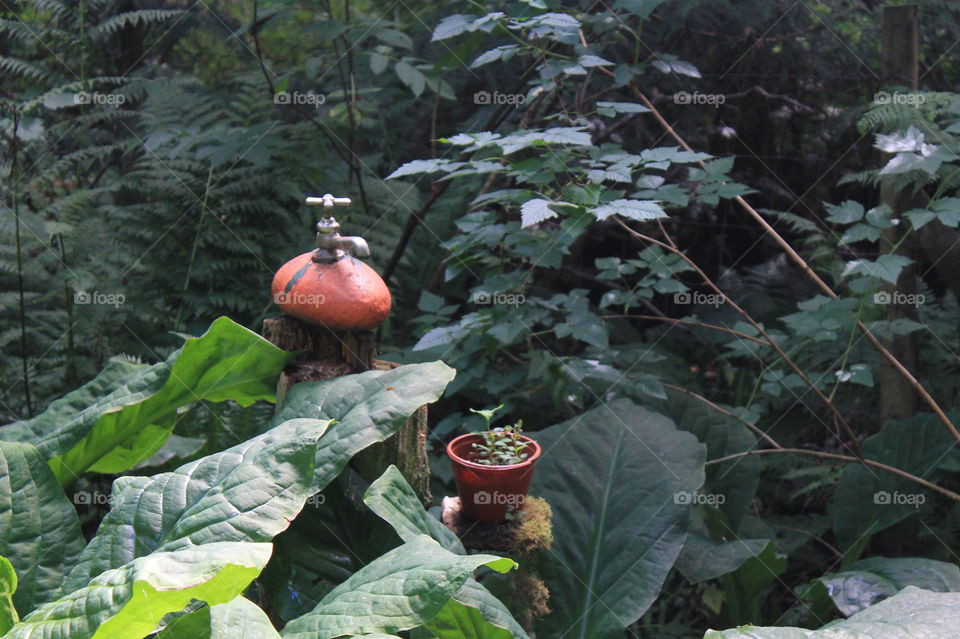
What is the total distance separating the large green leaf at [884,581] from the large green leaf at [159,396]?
5.33 feet

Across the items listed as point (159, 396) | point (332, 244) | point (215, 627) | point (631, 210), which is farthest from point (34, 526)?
point (631, 210)

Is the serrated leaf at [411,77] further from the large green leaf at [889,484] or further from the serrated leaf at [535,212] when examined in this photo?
the large green leaf at [889,484]

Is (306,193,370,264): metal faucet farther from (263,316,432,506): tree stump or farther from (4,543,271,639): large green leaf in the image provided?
(4,543,271,639): large green leaf

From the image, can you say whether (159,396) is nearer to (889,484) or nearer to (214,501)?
(214,501)

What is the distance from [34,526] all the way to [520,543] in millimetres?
1135

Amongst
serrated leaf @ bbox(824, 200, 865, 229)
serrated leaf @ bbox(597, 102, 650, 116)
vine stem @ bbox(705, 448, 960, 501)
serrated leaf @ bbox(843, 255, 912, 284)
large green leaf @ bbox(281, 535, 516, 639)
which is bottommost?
vine stem @ bbox(705, 448, 960, 501)

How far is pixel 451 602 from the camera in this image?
168 cm

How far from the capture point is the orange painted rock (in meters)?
1.96

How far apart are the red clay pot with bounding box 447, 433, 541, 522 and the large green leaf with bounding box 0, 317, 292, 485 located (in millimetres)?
548

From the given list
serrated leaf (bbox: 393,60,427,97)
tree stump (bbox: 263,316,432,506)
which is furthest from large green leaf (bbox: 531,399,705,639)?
serrated leaf (bbox: 393,60,427,97)

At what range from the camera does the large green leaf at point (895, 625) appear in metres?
1.48

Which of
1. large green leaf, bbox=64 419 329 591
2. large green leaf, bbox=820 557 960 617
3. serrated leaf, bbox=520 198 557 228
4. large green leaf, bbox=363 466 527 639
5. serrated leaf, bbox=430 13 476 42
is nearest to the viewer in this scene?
large green leaf, bbox=64 419 329 591

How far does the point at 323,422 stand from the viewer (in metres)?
1.65

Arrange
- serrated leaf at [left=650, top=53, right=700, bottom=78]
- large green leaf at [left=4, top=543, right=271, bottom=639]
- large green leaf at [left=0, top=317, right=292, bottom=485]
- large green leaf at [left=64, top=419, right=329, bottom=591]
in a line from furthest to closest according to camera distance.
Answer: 1. serrated leaf at [left=650, top=53, right=700, bottom=78]
2. large green leaf at [left=0, top=317, right=292, bottom=485]
3. large green leaf at [left=64, top=419, right=329, bottom=591]
4. large green leaf at [left=4, top=543, right=271, bottom=639]
